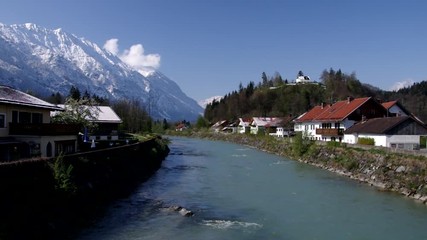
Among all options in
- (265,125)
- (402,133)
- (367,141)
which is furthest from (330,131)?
(265,125)

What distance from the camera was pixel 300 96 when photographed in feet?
532

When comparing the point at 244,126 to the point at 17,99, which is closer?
the point at 17,99

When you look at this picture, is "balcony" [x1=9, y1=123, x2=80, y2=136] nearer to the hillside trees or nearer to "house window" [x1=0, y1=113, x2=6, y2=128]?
"house window" [x1=0, y1=113, x2=6, y2=128]

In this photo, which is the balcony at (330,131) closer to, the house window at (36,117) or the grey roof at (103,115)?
the grey roof at (103,115)

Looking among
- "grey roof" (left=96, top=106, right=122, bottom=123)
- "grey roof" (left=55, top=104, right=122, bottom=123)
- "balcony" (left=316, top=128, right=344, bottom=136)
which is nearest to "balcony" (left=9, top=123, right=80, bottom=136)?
"grey roof" (left=55, top=104, right=122, bottom=123)

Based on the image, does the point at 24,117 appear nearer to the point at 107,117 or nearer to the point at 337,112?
the point at 107,117

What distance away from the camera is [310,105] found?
154 metres

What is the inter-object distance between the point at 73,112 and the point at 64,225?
3083cm

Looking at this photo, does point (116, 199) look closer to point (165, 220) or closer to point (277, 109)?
point (165, 220)

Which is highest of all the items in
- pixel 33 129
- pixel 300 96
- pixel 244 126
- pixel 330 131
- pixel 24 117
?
pixel 300 96

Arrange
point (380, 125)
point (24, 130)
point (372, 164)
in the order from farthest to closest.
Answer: point (380, 125) < point (372, 164) < point (24, 130)

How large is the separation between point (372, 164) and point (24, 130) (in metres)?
28.8

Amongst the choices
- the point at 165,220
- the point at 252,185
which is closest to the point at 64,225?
the point at 165,220

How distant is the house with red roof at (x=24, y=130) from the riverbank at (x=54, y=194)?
346 centimetres
